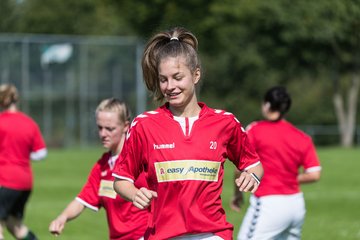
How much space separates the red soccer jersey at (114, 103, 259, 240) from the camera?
485cm

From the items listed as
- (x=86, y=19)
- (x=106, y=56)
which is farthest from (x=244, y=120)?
(x=86, y=19)

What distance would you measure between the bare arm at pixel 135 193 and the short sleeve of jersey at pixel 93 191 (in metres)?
1.66

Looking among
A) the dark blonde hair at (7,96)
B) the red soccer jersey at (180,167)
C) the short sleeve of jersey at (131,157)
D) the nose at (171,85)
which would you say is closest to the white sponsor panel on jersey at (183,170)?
the red soccer jersey at (180,167)

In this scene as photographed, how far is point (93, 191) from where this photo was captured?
6.66 meters

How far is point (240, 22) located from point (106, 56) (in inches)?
447

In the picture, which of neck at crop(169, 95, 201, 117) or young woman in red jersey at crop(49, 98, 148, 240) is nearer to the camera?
neck at crop(169, 95, 201, 117)

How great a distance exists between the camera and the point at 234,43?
61406mm

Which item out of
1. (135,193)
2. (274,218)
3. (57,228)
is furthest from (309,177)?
(135,193)

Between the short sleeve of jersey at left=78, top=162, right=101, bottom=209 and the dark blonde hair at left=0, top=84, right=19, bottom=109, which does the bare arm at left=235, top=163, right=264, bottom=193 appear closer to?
the short sleeve of jersey at left=78, top=162, right=101, bottom=209

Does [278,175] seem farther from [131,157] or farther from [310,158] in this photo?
[131,157]

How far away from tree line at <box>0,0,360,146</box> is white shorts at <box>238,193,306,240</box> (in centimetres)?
2992

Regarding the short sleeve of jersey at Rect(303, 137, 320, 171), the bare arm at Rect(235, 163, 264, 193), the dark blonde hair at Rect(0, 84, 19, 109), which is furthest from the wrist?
the dark blonde hair at Rect(0, 84, 19, 109)

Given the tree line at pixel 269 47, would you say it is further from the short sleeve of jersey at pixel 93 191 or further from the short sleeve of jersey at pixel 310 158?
the short sleeve of jersey at pixel 93 191

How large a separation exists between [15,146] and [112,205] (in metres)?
4.75
